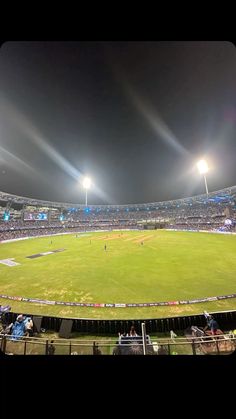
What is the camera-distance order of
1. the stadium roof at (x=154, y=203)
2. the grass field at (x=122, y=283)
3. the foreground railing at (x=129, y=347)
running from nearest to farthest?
the foreground railing at (x=129, y=347), the grass field at (x=122, y=283), the stadium roof at (x=154, y=203)

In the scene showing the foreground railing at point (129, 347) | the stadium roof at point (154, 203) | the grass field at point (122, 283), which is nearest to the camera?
the foreground railing at point (129, 347)

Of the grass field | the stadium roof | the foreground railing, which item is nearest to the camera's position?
the foreground railing

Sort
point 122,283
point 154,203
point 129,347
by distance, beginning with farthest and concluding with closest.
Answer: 1. point 154,203
2. point 122,283
3. point 129,347

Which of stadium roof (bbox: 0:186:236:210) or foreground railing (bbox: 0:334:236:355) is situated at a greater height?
stadium roof (bbox: 0:186:236:210)

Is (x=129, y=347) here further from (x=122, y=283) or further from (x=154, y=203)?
(x=154, y=203)

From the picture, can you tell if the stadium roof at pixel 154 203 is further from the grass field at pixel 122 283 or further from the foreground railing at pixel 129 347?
the foreground railing at pixel 129 347

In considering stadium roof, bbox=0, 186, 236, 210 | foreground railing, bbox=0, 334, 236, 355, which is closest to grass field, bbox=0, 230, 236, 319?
foreground railing, bbox=0, 334, 236, 355

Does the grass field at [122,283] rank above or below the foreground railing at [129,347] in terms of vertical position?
above

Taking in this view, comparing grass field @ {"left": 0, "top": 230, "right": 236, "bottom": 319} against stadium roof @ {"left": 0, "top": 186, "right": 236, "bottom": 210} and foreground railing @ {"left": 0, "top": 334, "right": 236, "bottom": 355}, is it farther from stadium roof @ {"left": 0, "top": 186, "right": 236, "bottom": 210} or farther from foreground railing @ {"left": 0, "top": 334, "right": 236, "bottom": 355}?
stadium roof @ {"left": 0, "top": 186, "right": 236, "bottom": 210}

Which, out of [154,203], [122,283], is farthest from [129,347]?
[154,203]

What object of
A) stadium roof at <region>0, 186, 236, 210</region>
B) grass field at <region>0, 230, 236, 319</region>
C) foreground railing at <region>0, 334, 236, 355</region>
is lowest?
foreground railing at <region>0, 334, 236, 355</region>

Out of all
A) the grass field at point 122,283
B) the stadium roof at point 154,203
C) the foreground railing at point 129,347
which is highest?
the stadium roof at point 154,203

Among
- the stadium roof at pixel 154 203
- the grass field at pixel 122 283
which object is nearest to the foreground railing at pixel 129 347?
the grass field at pixel 122 283
